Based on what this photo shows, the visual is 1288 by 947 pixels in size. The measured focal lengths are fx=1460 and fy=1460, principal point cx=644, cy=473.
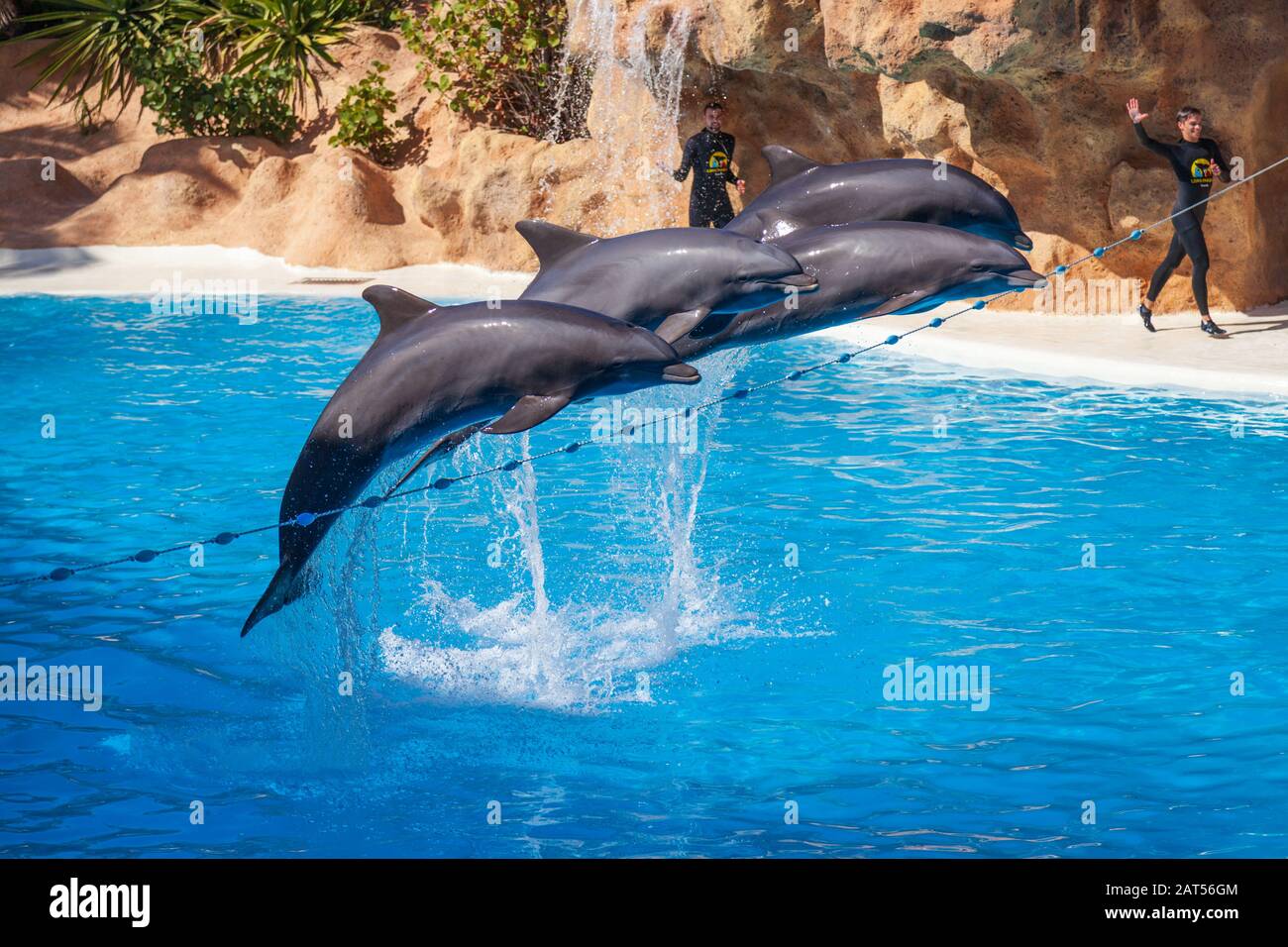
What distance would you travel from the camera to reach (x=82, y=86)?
20484 mm

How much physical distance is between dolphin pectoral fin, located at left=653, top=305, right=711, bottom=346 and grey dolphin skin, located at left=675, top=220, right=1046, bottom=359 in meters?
0.17

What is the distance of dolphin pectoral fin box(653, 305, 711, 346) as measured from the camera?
4.91 m

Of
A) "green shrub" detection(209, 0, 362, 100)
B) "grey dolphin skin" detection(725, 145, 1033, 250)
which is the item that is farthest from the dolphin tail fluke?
"green shrub" detection(209, 0, 362, 100)

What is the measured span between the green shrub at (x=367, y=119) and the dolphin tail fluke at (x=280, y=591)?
13.5 meters

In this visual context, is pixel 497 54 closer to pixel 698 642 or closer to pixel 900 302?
pixel 698 642

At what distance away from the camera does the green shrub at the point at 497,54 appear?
16375 mm

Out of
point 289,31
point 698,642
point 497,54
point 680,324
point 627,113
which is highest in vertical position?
point 289,31

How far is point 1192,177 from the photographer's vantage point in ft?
34.4

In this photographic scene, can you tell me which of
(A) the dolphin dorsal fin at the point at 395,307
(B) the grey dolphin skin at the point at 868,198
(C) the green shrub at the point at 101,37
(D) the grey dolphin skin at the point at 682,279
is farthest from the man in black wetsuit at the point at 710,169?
(C) the green shrub at the point at 101,37

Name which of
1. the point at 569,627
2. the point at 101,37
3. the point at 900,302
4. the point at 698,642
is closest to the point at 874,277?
the point at 900,302

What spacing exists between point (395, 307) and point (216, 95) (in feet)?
50.0

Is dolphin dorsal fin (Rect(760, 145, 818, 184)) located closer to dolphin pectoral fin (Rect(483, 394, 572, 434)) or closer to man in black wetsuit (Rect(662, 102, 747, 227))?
dolphin pectoral fin (Rect(483, 394, 572, 434))

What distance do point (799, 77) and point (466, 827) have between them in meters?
9.98

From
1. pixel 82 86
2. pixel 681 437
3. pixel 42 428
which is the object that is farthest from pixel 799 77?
pixel 82 86
